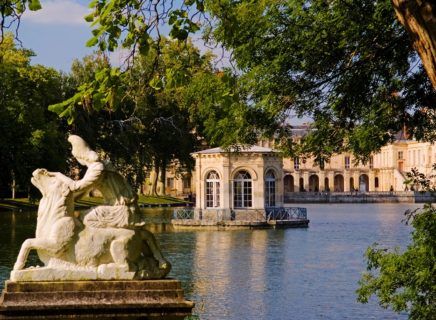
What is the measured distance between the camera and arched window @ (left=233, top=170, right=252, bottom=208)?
41.6 meters

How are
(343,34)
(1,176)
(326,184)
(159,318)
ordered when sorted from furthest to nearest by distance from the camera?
(326,184)
(1,176)
(343,34)
(159,318)

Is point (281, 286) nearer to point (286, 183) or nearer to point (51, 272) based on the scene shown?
point (51, 272)

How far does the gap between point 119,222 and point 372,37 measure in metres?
5.28

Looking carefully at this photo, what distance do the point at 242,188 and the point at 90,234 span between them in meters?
35.7

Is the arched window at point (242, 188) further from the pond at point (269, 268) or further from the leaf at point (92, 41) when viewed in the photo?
the leaf at point (92, 41)

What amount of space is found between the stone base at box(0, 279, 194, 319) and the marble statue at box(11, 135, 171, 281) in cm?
10

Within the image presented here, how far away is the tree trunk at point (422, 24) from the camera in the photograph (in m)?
4.04

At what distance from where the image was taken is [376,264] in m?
11.2

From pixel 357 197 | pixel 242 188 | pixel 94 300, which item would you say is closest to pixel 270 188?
pixel 242 188

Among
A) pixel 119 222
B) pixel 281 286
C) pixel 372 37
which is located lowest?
pixel 281 286

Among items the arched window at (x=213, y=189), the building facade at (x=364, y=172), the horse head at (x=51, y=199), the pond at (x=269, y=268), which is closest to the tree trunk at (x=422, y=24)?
the horse head at (x=51, y=199)

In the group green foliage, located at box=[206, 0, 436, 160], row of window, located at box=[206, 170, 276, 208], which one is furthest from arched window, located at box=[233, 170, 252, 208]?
green foliage, located at box=[206, 0, 436, 160]

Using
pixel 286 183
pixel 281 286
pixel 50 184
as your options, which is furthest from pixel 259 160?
pixel 286 183

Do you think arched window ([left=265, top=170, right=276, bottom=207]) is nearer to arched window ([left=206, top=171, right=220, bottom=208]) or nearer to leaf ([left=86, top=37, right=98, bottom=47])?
arched window ([left=206, top=171, right=220, bottom=208])
